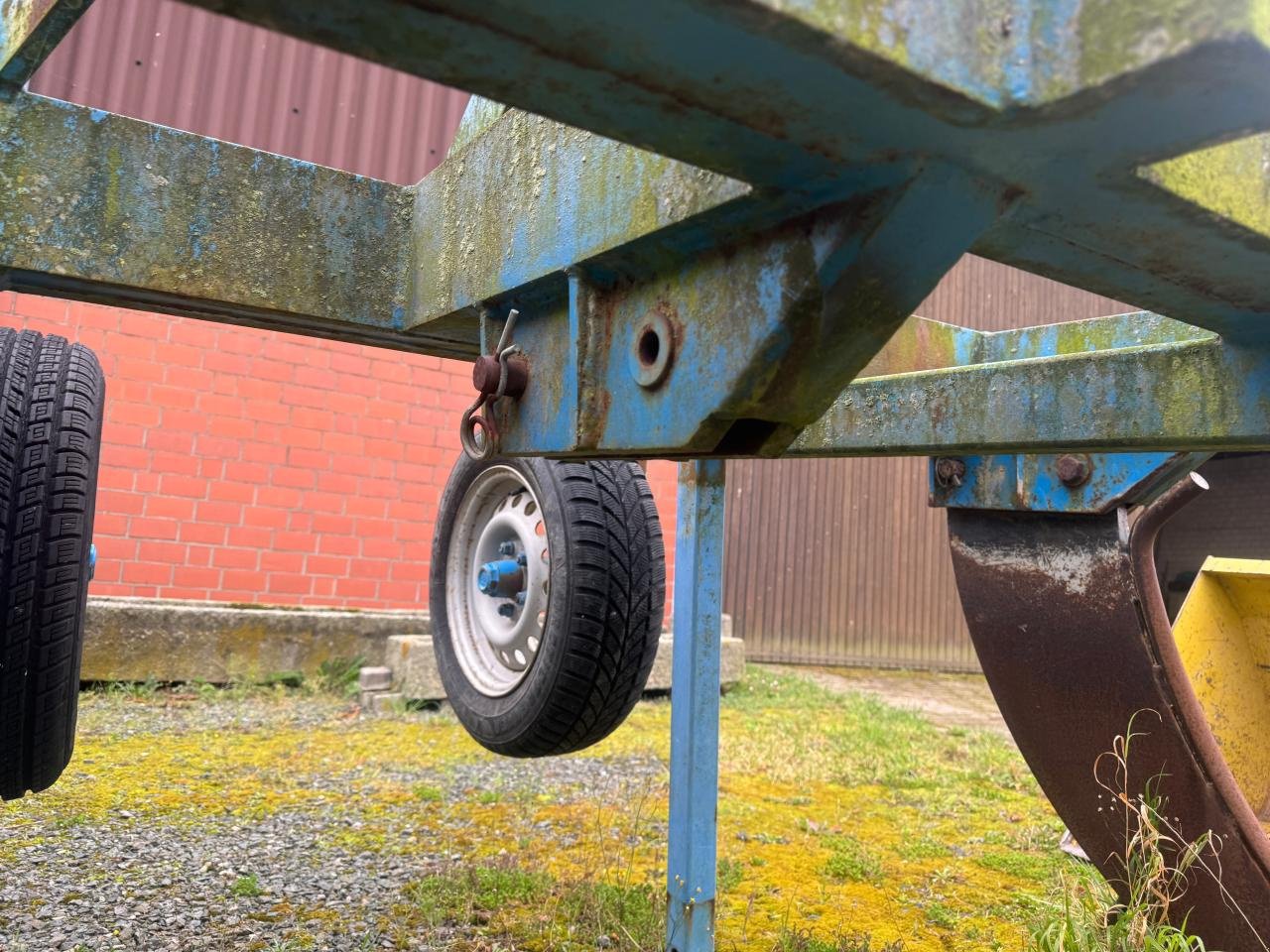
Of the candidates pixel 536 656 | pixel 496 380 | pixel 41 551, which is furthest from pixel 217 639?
pixel 496 380

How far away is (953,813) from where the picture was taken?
3629mm

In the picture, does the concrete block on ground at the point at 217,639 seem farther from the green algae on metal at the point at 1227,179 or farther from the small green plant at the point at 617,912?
the green algae on metal at the point at 1227,179

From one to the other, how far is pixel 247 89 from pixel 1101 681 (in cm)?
550

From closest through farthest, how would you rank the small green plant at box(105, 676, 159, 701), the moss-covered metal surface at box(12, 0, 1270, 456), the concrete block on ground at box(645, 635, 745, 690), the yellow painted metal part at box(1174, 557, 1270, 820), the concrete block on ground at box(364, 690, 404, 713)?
the moss-covered metal surface at box(12, 0, 1270, 456) → the yellow painted metal part at box(1174, 557, 1270, 820) → the small green plant at box(105, 676, 159, 701) → the concrete block on ground at box(364, 690, 404, 713) → the concrete block on ground at box(645, 635, 745, 690)

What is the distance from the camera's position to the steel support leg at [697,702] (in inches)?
78.9

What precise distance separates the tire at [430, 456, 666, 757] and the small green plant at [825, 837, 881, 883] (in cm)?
119

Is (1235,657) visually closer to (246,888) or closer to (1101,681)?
(1101,681)

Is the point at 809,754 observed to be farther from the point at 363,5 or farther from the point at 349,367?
the point at 363,5

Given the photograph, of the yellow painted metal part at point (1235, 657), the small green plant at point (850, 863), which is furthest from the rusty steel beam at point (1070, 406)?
the yellow painted metal part at point (1235, 657)

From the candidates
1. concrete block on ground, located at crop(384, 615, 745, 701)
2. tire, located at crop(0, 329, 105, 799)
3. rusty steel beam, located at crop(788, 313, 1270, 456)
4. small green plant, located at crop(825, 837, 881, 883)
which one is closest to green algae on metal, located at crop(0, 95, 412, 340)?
tire, located at crop(0, 329, 105, 799)

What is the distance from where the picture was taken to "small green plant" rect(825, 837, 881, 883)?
111 inches

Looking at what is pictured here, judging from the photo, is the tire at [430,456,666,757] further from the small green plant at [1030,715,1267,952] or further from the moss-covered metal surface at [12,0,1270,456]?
the small green plant at [1030,715,1267,952]

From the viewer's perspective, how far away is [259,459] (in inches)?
203

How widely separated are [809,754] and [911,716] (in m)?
1.66
